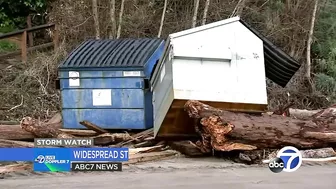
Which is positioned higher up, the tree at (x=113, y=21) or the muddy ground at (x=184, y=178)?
the tree at (x=113, y=21)

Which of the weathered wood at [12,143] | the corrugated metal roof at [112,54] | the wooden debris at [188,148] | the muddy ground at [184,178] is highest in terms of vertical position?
the corrugated metal roof at [112,54]

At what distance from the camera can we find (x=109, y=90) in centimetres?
777

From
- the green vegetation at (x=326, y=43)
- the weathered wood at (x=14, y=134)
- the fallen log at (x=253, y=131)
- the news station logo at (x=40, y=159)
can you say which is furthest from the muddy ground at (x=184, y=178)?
the green vegetation at (x=326, y=43)

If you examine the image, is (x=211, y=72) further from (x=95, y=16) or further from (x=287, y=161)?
(x=95, y=16)

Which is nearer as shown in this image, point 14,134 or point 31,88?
point 14,134

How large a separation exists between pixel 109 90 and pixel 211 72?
1921 mm

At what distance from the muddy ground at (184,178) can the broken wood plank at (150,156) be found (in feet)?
0.48

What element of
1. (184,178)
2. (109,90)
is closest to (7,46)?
(109,90)

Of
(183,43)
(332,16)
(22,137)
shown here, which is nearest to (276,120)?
(183,43)

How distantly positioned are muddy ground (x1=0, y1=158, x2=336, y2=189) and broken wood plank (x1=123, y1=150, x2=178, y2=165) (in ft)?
0.48

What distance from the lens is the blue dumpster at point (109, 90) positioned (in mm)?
7680

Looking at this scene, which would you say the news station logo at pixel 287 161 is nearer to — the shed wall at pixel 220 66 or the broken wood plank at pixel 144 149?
the shed wall at pixel 220 66

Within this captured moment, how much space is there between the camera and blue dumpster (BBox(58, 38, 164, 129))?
768 centimetres

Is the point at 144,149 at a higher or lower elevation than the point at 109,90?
lower
